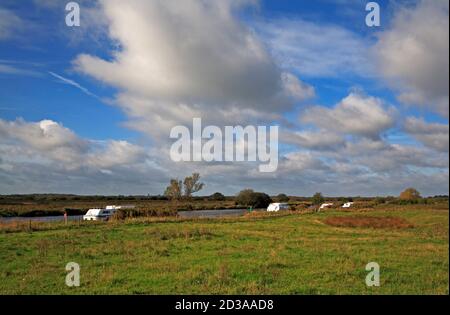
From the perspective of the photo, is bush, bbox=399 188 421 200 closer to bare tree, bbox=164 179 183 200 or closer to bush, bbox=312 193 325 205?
bare tree, bbox=164 179 183 200

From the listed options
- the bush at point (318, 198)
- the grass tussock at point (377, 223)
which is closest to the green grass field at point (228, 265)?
the grass tussock at point (377, 223)

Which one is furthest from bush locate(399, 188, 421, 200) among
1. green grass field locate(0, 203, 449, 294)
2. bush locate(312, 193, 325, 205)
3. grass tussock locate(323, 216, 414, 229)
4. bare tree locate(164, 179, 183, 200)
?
bush locate(312, 193, 325, 205)

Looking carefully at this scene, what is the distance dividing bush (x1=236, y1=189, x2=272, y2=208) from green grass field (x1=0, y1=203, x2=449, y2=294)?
A: 98.0 m

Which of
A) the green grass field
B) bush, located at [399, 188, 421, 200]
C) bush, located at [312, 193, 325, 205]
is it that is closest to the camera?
the green grass field

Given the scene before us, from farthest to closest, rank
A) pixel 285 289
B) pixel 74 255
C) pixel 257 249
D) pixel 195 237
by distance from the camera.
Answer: pixel 195 237, pixel 257 249, pixel 74 255, pixel 285 289

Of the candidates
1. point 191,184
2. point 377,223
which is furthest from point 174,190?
point 377,223

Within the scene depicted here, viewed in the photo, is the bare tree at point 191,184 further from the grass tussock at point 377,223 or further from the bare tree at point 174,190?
the grass tussock at point 377,223

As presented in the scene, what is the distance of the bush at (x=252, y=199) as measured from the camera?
12838cm

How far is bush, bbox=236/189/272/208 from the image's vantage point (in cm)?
12838

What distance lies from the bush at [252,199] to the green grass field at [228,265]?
98.0m
